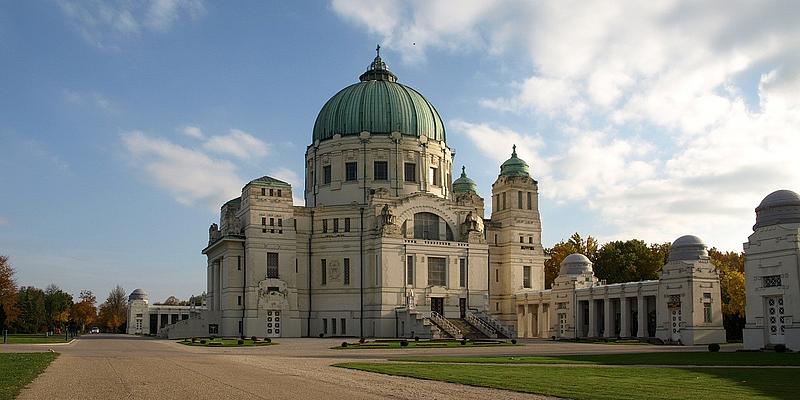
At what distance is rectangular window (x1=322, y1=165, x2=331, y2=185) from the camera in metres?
110

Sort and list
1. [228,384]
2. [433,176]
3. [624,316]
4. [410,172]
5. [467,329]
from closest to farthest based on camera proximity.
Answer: [228,384], [624,316], [467,329], [410,172], [433,176]

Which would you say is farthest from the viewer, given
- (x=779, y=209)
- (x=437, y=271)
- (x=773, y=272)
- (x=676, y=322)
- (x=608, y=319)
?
(x=437, y=271)

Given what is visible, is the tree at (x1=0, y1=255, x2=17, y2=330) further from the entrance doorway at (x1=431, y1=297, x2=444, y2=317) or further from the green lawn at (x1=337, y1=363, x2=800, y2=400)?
the green lawn at (x1=337, y1=363, x2=800, y2=400)

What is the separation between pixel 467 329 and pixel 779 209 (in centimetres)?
4027

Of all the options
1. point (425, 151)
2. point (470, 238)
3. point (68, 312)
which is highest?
point (425, 151)

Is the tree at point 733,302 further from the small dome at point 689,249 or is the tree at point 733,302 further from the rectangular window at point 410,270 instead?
the rectangular window at point 410,270

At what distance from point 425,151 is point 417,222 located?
1133 cm

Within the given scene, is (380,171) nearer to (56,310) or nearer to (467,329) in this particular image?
(467,329)

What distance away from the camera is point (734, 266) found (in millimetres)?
126188

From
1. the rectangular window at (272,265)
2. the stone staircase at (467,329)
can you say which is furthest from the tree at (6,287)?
the stone staircase at (467,329)

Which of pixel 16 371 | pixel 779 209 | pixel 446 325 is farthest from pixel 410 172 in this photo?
pixel 16 371

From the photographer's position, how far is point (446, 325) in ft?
302

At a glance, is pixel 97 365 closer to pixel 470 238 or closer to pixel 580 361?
pixel 580 361

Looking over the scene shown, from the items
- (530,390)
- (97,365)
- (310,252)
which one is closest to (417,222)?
(310,252)
